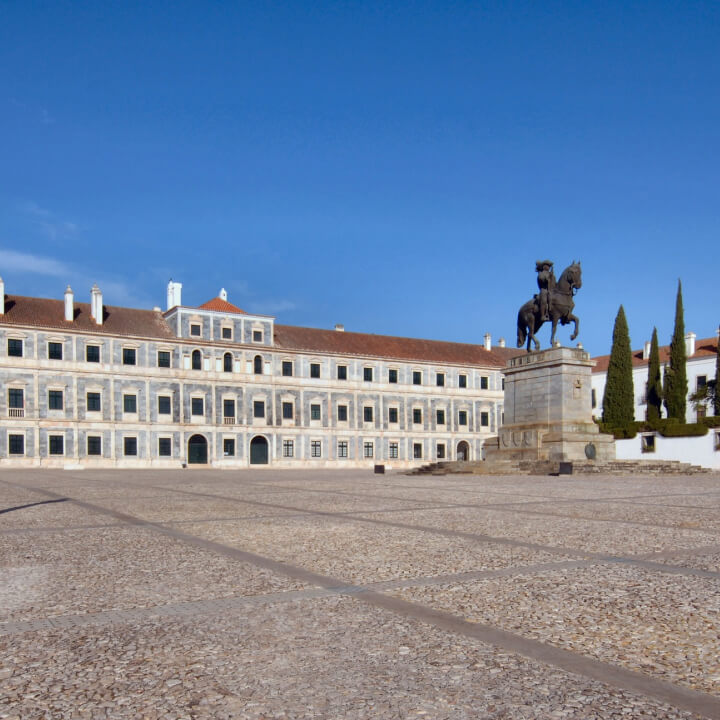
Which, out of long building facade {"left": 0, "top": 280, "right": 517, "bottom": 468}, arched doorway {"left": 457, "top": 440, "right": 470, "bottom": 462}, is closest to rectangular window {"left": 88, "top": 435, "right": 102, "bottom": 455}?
long building facade {"left": 0, "top": 280, "right": 517, "bottom": 468}

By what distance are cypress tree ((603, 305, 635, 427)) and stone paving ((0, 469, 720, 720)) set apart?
1739 inches

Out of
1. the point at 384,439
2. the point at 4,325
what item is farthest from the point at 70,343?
the point at 384,439

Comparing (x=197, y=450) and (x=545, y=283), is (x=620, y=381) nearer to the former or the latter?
(x=545, y=283)

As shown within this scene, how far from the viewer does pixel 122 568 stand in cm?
704

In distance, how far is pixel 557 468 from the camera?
2606 centimetres

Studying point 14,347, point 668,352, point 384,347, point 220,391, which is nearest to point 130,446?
point 220,391

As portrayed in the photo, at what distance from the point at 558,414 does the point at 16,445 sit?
36838 millimetres

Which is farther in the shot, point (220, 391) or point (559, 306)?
point (220, 391)

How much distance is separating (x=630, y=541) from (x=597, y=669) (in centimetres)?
509

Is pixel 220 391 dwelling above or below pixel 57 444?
above

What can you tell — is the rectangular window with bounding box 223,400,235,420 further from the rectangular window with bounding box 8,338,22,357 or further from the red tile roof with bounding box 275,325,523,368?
the rectangular window with bounding box 8,338,22,357

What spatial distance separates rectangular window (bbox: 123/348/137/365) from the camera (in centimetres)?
5350

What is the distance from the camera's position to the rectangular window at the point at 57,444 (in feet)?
164

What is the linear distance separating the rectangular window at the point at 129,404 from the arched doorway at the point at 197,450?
15.6 ft
